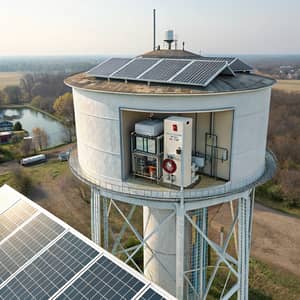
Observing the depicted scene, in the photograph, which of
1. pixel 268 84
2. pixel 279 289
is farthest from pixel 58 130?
pixel 268 84

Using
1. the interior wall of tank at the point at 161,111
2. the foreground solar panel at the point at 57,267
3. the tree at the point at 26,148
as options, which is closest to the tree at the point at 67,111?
the tree at the point at 26,148

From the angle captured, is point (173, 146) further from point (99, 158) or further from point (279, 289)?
point (279, 289)

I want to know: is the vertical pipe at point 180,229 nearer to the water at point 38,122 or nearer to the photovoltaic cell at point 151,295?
the photovoltaic cell at point 151,295

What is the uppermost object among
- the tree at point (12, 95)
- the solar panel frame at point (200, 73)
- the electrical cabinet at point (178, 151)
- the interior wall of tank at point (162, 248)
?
the solar panel frame at point (200, 73)

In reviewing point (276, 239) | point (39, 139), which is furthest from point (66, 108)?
point (276, 239)

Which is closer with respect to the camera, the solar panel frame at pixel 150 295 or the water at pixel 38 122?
the solar panel frame at pixel 150 295

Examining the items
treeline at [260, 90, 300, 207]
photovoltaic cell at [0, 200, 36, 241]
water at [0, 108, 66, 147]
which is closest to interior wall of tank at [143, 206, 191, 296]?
photovoltaic cell at [0, 200, 36, 241]

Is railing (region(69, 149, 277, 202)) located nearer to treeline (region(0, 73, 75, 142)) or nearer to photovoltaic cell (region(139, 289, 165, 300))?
photovoltaic cell (region(139, 289, 165, 300))
